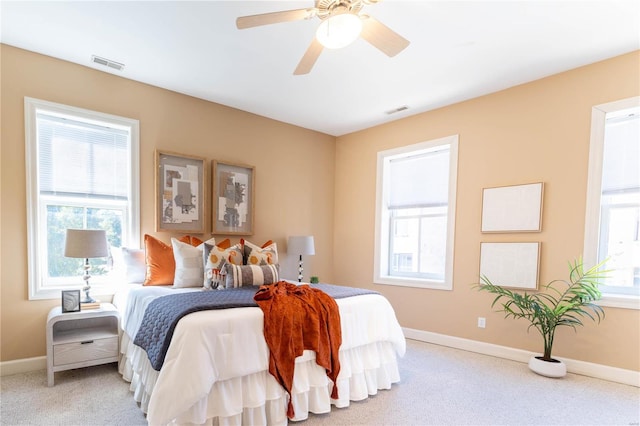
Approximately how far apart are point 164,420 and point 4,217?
2.37 m

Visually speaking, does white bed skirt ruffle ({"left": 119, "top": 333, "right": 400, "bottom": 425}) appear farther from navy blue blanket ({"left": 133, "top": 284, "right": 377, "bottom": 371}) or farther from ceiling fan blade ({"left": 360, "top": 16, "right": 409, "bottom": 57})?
ceiling fan blade ({"left": 360, "top": 16, "right": 409, "bottom": 57})

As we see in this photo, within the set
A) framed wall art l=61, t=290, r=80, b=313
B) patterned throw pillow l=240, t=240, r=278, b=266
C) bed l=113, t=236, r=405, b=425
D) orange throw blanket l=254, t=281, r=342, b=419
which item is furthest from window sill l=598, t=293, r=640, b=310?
framed wall art l=61, t=290, r=80, b=313

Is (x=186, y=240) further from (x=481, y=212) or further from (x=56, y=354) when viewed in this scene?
(x=481, y=212)

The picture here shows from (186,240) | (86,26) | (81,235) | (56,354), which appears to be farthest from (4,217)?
(86,26)

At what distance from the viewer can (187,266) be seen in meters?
2.98

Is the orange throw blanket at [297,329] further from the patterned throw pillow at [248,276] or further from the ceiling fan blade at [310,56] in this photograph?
the ceiling fan blade at [310,56]

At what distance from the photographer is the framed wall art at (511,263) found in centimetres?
317

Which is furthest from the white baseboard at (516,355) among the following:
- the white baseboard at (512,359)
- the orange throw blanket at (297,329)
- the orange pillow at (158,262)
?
the orange pillow at (158,262)

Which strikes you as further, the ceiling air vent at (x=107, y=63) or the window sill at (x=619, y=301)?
the ceiling air vent at (x=107, y=63)

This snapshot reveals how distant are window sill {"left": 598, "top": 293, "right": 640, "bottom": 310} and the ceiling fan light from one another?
307 centimetres

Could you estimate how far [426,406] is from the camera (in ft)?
7.61

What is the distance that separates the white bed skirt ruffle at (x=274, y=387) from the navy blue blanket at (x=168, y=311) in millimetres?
220

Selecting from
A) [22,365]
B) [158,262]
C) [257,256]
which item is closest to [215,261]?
[257,256]

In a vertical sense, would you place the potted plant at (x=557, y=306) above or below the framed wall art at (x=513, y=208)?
below
